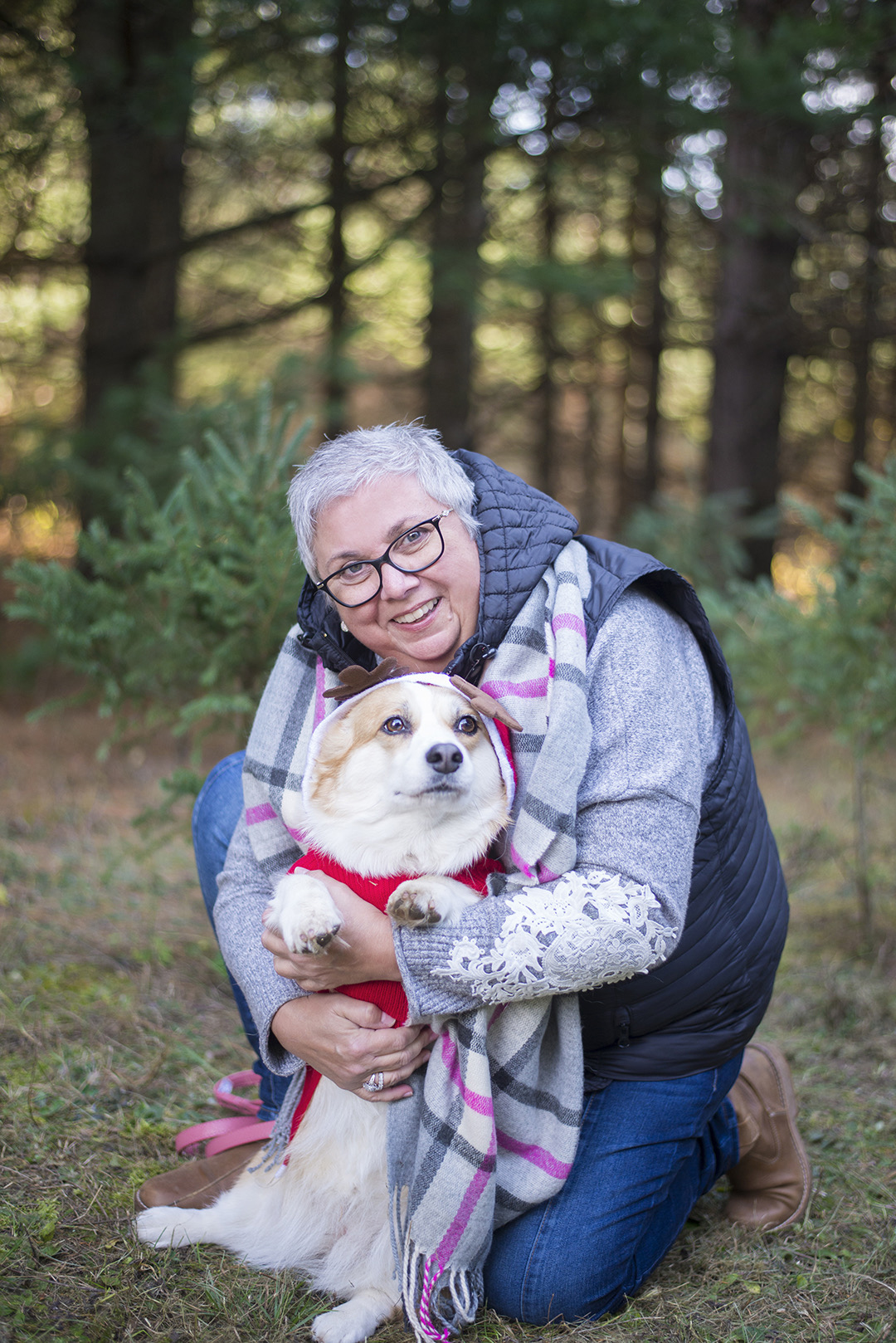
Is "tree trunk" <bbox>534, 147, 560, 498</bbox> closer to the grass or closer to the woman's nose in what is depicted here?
the grass

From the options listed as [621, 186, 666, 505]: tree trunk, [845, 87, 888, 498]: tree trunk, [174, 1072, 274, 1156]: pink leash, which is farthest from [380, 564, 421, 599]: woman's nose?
[621, 186, 666, 505]: tree trunk

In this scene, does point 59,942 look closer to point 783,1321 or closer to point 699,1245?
point 699,1245

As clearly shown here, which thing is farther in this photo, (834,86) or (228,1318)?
(834,86)

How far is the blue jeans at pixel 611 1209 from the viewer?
197 cm

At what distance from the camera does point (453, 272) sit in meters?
6.43

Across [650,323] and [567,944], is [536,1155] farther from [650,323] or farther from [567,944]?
[650,323]

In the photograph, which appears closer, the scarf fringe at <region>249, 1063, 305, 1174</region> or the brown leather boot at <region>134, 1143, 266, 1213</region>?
the scarf fringe at <region>249, 1063, 305, 1174</region>

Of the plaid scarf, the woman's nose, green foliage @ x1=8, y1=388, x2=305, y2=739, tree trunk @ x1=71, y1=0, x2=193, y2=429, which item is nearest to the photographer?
the plaid scarf

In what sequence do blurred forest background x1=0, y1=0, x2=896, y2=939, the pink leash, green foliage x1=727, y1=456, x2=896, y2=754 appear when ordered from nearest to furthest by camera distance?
the pink leash → blurred forest background x1=0, y1=0, x2=896, y2=939 → green foliage x1=727, y1=456, x2=896, y2=754

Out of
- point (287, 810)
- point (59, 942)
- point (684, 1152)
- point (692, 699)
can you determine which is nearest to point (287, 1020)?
point (287, 810)

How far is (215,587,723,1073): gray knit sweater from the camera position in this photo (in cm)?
176

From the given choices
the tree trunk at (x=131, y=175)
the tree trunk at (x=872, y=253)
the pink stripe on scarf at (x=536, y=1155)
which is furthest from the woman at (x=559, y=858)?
the tree trunk at (x=872, y=253)

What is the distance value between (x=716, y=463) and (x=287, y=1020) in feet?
25.7

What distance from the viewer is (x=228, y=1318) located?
1.91m
